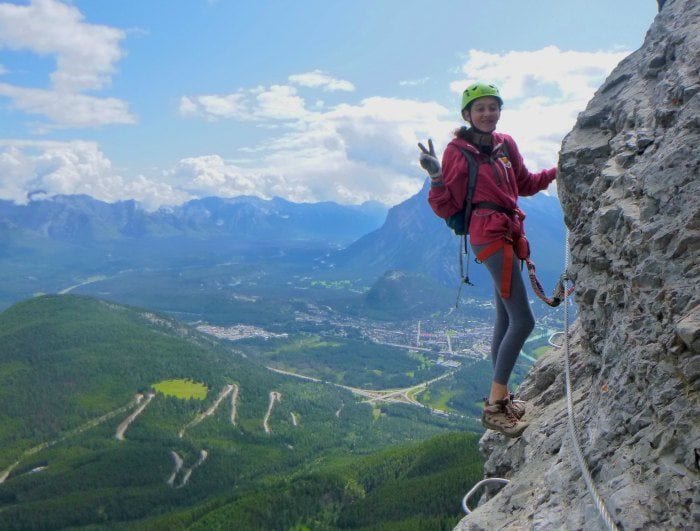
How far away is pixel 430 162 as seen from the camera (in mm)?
7453

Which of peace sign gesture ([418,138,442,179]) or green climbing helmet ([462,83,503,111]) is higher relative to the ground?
green climbing helmet ([462,83,503,111])

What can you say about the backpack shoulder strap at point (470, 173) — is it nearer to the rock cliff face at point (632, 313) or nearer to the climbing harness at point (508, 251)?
the climbing harness at point (508, 251)

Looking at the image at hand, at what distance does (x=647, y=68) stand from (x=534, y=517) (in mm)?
6609

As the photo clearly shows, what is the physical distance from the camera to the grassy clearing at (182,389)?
121500 millimetres

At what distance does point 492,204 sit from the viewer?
293 inches

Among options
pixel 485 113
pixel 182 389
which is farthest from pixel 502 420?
pixel 182 389

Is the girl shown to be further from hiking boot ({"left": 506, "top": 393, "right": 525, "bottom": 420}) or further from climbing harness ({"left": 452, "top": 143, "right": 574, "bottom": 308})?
hiking boot ({"left": 506, "top": 393, "right": 525, "bottom": 420})

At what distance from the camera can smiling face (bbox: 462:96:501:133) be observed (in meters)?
7.49

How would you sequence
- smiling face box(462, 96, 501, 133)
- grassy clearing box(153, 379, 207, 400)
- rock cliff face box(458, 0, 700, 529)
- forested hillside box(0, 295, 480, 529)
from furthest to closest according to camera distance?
grassy clearing box(153, 379, 207, 400) → forested hillside box(0, 295, 480, 529) → smiling face box(462, 96, 501, 133) → rock cliff face box(458, 0, 700, 529)

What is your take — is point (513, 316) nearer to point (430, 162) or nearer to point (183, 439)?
point (430, 162)

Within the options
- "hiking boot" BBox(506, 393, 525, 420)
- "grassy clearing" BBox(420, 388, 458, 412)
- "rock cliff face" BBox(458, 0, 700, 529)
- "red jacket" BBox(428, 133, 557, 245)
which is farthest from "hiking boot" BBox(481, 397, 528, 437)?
"grassy clearing" BBox(420, 388, 458, 412)

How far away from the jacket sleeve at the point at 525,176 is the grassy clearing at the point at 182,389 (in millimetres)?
122080

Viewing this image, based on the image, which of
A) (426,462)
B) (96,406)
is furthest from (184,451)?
(426,462)

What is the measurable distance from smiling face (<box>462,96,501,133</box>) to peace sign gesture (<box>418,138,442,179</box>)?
738 millimetres
